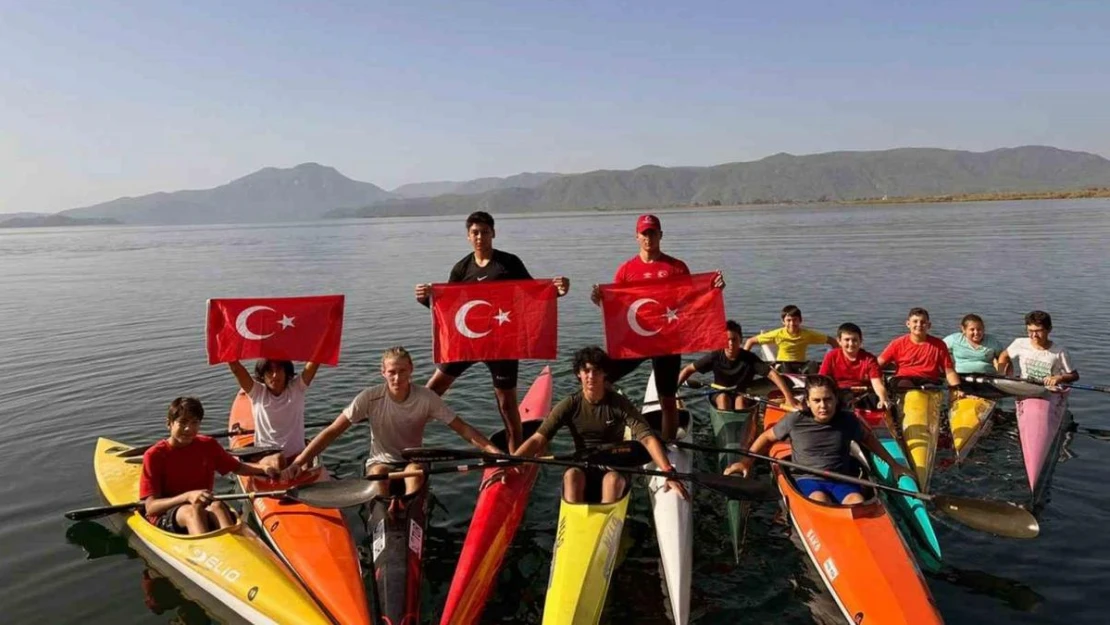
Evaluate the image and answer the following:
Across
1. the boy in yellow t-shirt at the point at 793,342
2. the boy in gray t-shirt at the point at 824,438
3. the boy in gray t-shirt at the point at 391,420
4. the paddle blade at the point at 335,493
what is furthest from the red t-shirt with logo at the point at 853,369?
the paddle blade at the point at 335,493

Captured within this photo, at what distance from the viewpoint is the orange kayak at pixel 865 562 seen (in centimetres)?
554

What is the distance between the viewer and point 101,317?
83.1 feet

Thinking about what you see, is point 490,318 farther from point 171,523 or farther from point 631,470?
point 171,523

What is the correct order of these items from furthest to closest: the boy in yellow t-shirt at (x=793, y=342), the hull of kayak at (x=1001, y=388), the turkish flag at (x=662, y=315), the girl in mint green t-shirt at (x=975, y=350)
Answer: the boy in yellow t-shirt at (x=793, y=342)
the girl in mint green t-shirt at (x=975, y=350)
the hull of kayak at (x=1001, y=388)
the turkish flag at (x=662, y=315)

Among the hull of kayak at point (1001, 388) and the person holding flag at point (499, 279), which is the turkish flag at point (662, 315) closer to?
the person holding flag at point (499, 279)

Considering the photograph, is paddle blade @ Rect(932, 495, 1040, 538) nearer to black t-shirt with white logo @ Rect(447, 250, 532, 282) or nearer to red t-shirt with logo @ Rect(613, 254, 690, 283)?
red t-shirt with logo @ Rect(613, 254, 690, 283)

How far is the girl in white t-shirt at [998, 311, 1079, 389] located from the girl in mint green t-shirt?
174 millimetres

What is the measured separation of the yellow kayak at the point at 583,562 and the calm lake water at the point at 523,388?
774 millimetres

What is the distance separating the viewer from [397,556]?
245 inches

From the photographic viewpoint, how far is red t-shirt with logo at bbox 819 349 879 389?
10023mm

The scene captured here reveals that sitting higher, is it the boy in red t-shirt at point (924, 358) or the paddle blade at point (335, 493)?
the boy in red t-shirt at point (924, 358)

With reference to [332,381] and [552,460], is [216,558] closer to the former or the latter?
[552,460]

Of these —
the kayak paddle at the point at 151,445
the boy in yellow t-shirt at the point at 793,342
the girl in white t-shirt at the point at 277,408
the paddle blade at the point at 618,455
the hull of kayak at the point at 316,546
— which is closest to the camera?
the hull of kayak at the point at 316,546

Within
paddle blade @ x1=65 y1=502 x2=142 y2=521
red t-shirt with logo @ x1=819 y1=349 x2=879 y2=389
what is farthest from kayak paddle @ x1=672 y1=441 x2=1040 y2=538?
paddle blade @ x1=65 y1=502 x2=142 y2=521
